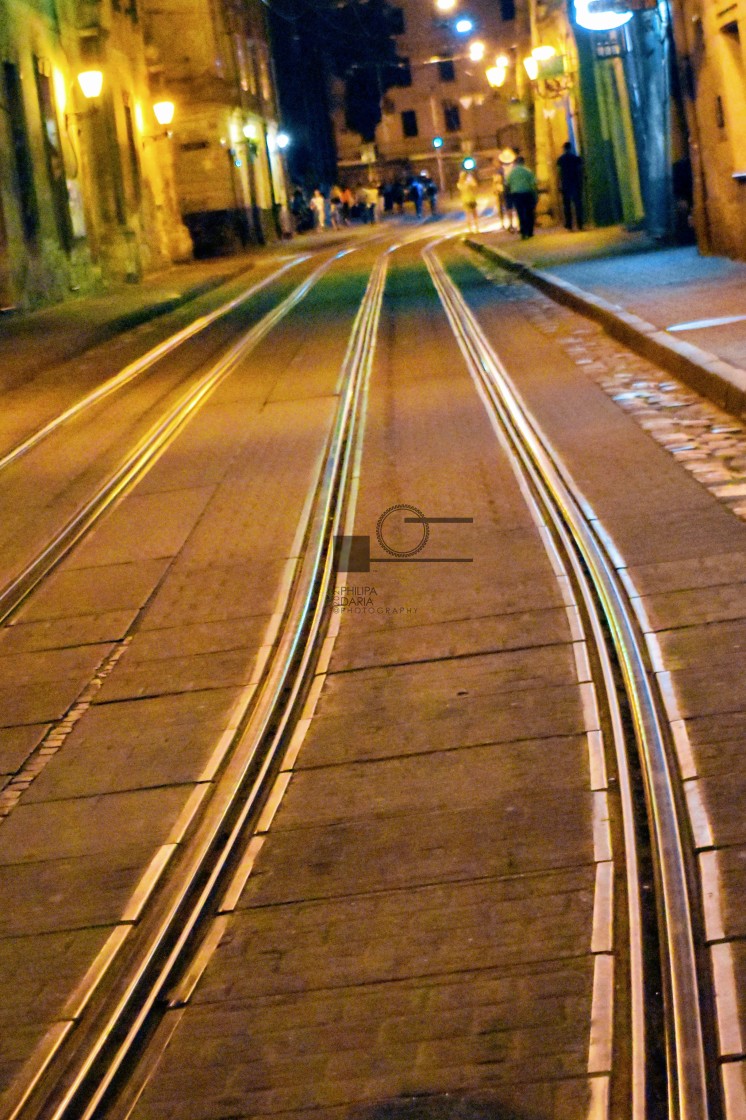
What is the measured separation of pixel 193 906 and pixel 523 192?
100 feet

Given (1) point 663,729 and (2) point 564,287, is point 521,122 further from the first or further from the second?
(1) point 663,729

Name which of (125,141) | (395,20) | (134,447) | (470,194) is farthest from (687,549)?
(395,20)

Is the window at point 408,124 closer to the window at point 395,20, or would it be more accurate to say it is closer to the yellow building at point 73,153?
the window at point 395,20

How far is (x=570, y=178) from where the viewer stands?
3253 centimetres

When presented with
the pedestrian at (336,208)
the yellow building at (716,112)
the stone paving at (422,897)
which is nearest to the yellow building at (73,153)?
the yellow building at (716,112)

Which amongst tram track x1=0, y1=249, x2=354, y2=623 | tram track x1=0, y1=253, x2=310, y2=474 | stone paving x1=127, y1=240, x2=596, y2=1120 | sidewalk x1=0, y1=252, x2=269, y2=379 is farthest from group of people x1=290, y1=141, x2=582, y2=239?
stone paving x1=127, y1=240, x2=596, y2=1120

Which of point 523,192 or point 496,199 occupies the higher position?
point 496,199

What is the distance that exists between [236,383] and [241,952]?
11581mm

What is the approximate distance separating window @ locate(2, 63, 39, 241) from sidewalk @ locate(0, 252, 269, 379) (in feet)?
5.41

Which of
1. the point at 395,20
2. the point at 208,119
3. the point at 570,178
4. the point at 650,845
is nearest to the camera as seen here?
the point at 650,845

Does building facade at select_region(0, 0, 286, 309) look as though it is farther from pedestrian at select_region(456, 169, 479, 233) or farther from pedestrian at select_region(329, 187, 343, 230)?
pedestrian at select_region(456, 169, 479, 233)

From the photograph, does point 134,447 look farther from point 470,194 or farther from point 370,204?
point 370,204

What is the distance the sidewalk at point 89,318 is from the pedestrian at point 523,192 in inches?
256

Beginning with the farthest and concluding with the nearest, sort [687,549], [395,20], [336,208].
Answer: [395,20] < [336,208] < [687,549]
